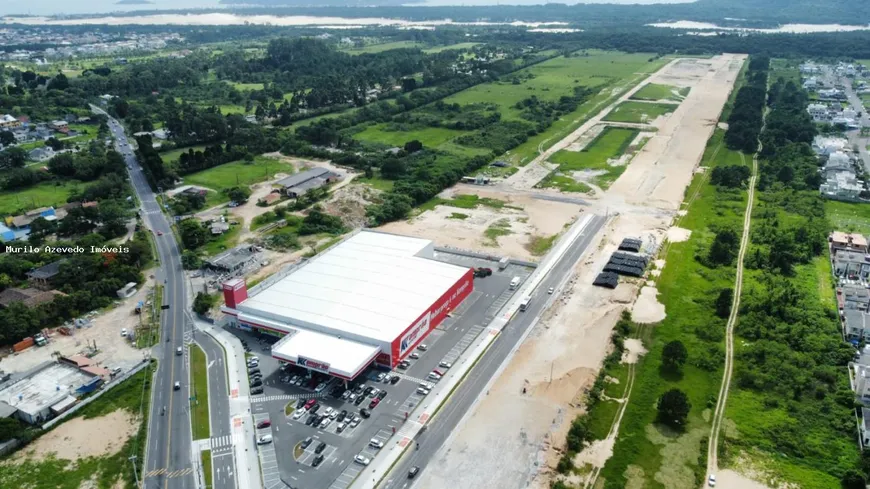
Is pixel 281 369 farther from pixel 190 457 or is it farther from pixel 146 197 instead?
pixel 146 197

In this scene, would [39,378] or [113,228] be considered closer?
[39,378]

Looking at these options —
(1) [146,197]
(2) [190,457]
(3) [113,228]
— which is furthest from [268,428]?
(1) [146,197]

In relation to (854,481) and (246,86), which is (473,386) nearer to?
(854,481)

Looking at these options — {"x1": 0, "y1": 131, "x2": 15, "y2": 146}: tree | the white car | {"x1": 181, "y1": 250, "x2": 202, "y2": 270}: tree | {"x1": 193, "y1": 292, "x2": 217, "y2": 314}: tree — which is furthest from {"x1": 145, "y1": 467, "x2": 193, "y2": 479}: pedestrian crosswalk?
{"x1": 0, "y1": 131, "x2": 15, "y2": 146}: tree

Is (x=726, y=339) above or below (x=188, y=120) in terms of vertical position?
below

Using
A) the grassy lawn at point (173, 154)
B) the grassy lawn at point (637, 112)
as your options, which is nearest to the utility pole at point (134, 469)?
the grassy lawn at point (173, 154)

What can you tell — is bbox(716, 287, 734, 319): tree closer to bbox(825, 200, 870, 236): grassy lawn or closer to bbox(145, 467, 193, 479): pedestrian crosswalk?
bbox(825, 200, 870, 236): grassy lawn

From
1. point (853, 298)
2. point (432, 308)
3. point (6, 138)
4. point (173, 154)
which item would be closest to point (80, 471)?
point (432, 308)
